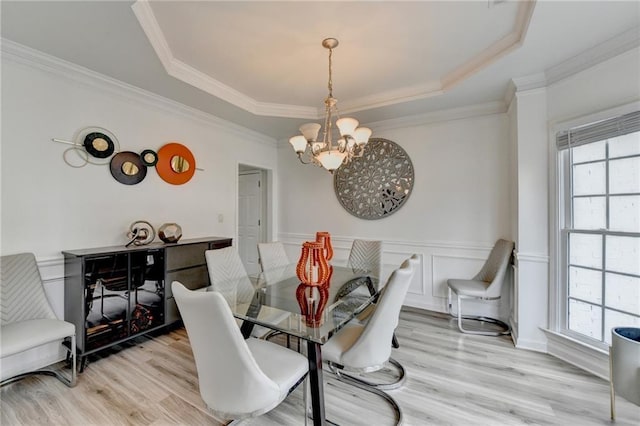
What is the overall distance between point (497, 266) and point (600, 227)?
97 centimetres

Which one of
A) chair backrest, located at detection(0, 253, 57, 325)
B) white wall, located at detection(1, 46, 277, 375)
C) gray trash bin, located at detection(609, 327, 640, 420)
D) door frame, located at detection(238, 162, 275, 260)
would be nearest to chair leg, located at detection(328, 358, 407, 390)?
gray trash bin, located at detection(609, 327, 640, 420)

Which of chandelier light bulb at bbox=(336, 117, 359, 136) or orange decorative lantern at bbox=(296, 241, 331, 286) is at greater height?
chandelier light bulb at bbox=(336, 117, 359, 136)

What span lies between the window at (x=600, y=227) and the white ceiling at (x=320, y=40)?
0.67 m

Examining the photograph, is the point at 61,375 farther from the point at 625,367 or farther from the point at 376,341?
the point at 625,367

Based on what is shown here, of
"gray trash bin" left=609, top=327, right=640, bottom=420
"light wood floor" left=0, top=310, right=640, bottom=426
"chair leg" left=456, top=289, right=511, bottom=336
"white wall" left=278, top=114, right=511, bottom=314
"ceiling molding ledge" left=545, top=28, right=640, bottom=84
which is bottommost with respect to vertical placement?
"light wood floor" left=0, top=310, right=640, bottom=426

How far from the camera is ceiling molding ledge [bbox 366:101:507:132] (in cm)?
325

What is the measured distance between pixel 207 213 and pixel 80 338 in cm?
185

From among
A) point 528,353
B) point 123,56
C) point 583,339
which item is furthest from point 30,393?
point 583,339

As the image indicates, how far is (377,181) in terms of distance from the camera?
3.94 meters

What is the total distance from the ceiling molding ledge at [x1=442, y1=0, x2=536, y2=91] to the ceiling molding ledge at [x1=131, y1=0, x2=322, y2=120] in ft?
5.37

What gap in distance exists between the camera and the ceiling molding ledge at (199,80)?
1.96 meters

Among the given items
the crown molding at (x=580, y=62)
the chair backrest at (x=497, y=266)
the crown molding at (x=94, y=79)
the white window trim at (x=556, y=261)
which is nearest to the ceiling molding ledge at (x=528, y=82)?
the crown molding at (x=580, y=62)

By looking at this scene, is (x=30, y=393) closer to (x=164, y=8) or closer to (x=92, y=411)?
(x=92, y=411)

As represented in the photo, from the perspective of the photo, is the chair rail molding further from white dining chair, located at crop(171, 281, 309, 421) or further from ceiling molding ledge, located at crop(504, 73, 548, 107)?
white dining chair, located at crop(171, 281, 309, 421)
